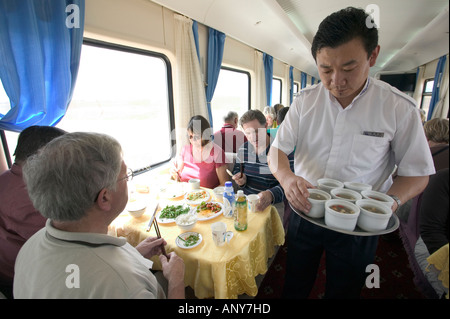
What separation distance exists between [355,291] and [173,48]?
380 cm

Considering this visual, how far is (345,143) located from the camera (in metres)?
1.33

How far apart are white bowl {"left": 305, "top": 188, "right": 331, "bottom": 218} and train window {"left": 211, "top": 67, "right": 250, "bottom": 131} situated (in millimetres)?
3834

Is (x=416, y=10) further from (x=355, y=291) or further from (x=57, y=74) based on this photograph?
(x=57, y=74)

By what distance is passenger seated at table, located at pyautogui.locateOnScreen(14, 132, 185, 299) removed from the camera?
85 centimetres

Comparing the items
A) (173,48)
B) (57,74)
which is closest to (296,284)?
(57,74)

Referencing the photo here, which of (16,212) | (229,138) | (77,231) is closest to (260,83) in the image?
(229,138)

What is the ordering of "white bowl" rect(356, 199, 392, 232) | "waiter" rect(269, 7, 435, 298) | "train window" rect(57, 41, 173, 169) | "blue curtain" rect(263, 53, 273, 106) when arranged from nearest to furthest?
1. "white bowl" rect(356, 199, 392, 232)
2. "waiter" rect(269, 7, 435, 298)
3. "train window" rect(57, 41, 173, 169)
4. "blue curtain" rect(263, 53, 273, 106)

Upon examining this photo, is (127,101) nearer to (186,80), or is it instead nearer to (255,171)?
(186,80)

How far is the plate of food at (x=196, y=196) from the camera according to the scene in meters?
2.12

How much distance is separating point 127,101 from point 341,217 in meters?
3.35

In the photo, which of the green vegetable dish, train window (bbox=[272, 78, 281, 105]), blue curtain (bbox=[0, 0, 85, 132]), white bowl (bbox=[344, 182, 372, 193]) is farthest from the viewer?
train window (bbox=[272, 78, 281, 105])

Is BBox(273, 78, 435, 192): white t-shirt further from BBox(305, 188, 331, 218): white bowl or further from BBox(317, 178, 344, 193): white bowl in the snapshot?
BBox(305, 188, 331, 218): white bowl

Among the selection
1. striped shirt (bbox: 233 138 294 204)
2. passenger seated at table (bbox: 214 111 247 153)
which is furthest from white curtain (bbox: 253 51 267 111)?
striped shirt (bbox: 233 138 294 204)

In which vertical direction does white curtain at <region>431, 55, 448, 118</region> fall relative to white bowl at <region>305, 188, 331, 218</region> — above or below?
above
